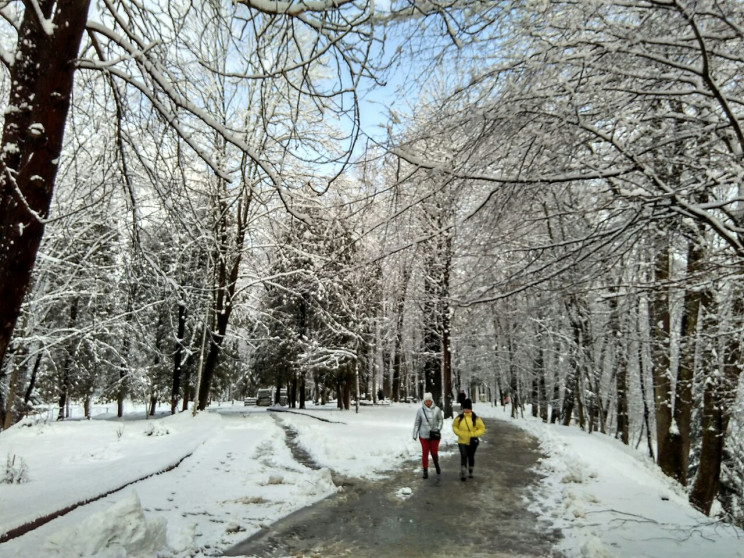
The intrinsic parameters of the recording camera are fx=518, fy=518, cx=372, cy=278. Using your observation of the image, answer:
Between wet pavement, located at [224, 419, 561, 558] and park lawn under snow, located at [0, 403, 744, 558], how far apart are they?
0.31 meters

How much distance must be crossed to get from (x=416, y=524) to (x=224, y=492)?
331 centimetres

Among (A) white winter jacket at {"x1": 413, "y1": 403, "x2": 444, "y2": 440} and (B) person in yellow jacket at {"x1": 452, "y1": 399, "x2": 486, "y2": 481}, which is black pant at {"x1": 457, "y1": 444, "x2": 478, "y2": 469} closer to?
(B) person in yellow jacket at {"x1": 452, "y1": 399, "x2": 486, "y2": 481}

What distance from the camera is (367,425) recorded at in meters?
21.0

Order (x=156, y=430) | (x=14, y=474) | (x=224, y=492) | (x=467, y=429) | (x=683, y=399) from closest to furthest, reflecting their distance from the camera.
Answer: (x=14, y=474), (x=224, y=492), (x=467, y=429), (x=683, y=399), (x=156, y=430)

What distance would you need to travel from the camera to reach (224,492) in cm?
845

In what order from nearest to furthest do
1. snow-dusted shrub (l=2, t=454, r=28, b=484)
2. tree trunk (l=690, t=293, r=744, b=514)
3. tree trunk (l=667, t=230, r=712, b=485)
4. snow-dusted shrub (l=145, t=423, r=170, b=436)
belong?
snow-dusted shrub (l=2, t=454, r=28, b=484) < tree trunk (l=690, t=293, r=744, b=514) < tree trunk (l=667, t=230, r=712, b=485) < snow-dusted shrub (l=145, t=423, r=170, b=436)

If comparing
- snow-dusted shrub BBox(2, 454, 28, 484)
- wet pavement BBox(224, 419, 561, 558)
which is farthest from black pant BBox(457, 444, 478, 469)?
snow-dusted shrub BBox(2, 454, 28, 484)

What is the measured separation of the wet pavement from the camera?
5.95 m

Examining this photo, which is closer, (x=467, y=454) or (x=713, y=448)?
(x=713, y=448)

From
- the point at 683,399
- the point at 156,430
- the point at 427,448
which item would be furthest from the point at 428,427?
the point at 156,430

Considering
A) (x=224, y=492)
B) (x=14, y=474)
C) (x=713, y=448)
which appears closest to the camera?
(x=14, y=474)

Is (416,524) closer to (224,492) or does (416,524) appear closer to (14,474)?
(224,492)

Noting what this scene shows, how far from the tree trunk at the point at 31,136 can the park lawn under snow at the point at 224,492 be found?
2.52 metres

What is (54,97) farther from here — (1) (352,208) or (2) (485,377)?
(2) (485,377)
